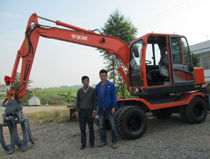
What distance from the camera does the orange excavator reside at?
470 cm

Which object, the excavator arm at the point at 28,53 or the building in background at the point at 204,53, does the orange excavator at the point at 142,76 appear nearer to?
the excavator arm at the point at 28,53

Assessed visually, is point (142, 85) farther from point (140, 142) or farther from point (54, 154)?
point (54, 154)

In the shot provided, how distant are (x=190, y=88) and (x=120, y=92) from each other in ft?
19.5

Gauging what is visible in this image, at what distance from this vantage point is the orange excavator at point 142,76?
15.4ft

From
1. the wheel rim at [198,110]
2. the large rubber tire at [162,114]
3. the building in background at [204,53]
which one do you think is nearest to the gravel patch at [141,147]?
the wheel rim at [198,110]

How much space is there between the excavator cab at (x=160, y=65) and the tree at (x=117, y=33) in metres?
5.65

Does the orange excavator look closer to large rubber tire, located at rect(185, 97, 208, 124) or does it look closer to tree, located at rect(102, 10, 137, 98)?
large rubber tire, located at rect(185, 97, 208, 124)

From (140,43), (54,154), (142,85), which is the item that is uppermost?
(140,43)

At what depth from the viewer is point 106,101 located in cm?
427

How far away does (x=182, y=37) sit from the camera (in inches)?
236

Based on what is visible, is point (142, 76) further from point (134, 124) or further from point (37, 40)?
point (37, 40)

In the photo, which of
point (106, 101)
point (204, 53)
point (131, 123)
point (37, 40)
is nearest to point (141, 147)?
point (131, 123)

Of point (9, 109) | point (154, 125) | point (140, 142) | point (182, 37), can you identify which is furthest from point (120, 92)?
point (9, 109)

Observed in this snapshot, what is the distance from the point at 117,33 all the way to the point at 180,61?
6.81 m
